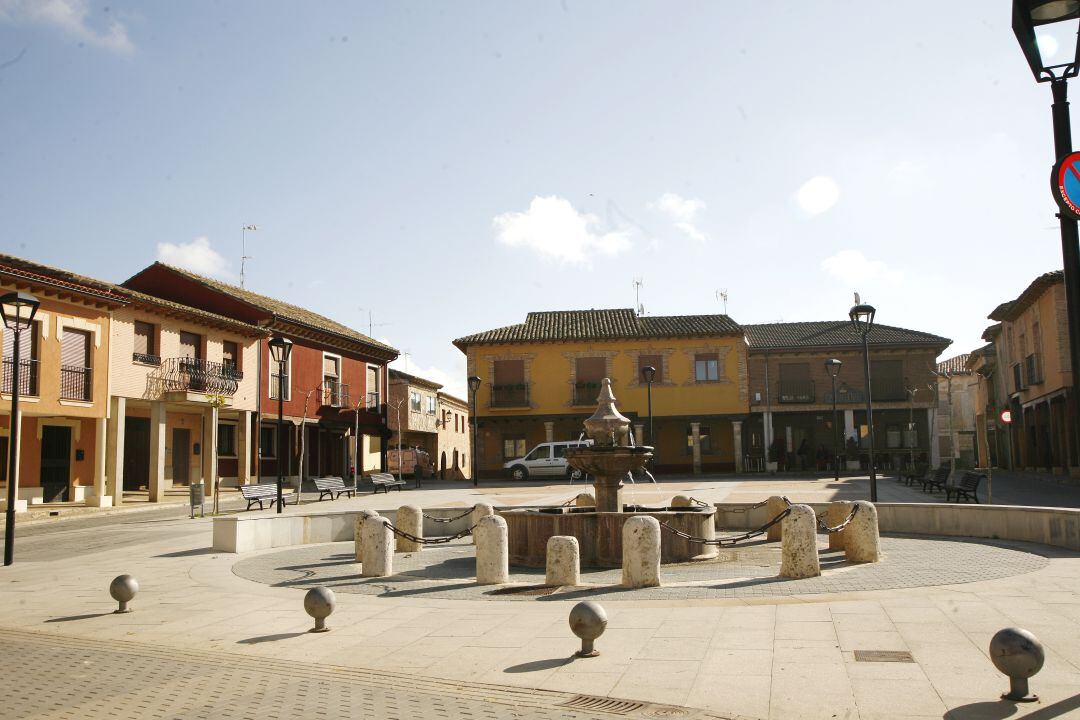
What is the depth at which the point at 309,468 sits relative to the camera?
37.3 meters

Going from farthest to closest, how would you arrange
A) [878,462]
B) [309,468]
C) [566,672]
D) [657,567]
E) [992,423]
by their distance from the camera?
[992,423]
[878,462]
[309,468]
[657,567]
[566,672]

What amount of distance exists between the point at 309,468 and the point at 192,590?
27.5m

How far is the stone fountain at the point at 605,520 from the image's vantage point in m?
12.2

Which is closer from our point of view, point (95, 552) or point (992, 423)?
point (95, 552)

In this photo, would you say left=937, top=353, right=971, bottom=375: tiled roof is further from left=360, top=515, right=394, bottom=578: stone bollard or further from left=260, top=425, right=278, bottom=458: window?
left=360, top=515, right=394, bottom=578: stone bollard

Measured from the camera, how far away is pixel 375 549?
11336mm

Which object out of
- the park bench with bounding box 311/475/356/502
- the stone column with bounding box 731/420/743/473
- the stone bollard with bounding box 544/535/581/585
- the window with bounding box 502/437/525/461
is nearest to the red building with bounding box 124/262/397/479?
the park bench with bounding box 311/475/356/502

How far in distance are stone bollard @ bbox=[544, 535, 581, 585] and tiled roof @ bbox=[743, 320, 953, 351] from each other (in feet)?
117

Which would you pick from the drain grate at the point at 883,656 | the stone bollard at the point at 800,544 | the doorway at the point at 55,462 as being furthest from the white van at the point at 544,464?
the drain grate at the point at 883,656

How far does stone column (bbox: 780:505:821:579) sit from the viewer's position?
33.2 feet

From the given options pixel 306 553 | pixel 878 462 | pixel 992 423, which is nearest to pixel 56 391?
pixel 306 553

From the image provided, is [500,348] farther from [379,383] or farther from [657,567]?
[657,567]

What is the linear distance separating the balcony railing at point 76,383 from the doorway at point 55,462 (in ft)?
6.91

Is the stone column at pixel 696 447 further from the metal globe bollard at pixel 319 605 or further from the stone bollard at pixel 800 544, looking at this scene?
the metal globe bollard at pixel 319 605
